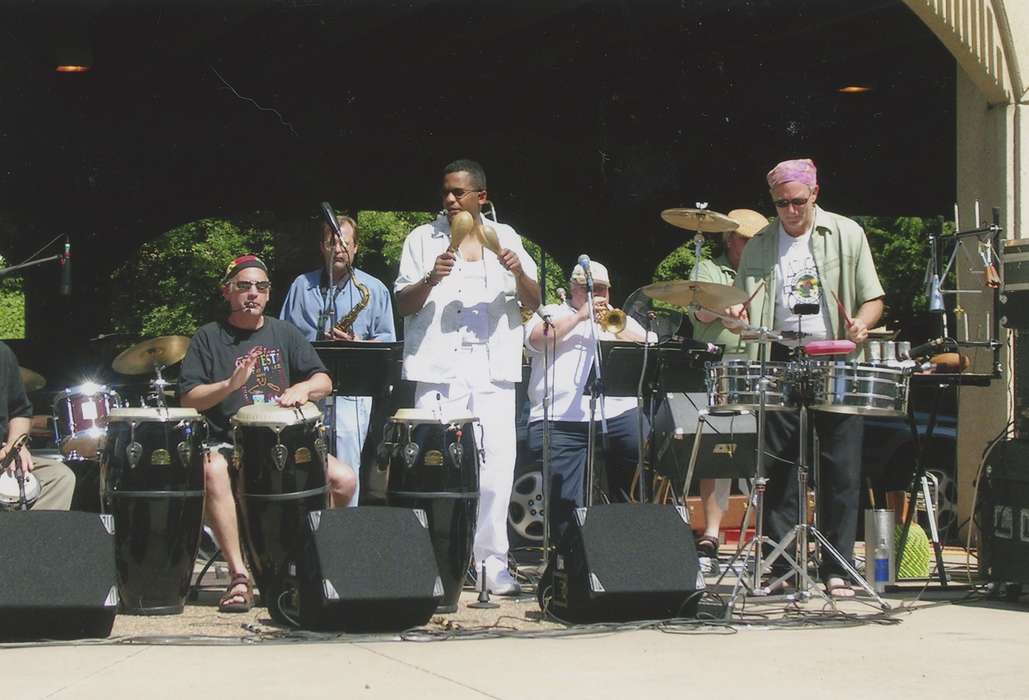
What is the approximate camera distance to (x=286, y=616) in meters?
6.03

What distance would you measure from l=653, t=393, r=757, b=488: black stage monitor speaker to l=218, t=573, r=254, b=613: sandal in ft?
9.74

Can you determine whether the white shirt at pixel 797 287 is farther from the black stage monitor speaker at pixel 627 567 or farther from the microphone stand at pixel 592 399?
the black stage monitor speaker at pixel 627 567

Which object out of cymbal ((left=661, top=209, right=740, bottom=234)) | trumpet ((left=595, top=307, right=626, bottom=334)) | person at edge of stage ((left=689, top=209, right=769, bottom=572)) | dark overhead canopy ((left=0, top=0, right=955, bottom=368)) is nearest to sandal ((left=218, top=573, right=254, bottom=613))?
trumpet ((left=595, top=307, right=626, bottom=334))

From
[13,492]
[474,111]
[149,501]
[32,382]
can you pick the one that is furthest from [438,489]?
[474,111]

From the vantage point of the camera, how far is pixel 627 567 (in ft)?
A: 20.0

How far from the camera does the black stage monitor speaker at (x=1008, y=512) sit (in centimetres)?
686

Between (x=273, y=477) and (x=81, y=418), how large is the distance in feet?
6.54

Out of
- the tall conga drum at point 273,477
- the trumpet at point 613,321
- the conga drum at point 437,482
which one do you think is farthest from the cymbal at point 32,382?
the trumpet at point 613,321

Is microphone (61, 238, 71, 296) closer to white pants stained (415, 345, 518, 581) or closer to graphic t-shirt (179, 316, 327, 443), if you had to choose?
graphic t-shirt (179, 316, 327, 443)

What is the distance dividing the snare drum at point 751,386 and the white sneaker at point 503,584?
1.37m

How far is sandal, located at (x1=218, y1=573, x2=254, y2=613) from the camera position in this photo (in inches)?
266

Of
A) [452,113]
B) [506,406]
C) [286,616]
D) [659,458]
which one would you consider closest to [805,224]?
[506,406]

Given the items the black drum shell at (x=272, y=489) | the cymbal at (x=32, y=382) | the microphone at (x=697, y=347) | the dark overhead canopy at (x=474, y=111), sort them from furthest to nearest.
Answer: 1. the dark overhead canopy at (x=474, y=111)
2. the cymbal at (x=32, y=382)
3. the microphone at (x=697, y=347)
4. the black drum shell at (x=272, y=489)

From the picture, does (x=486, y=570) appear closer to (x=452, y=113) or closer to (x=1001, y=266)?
(x=1001, y=266)
